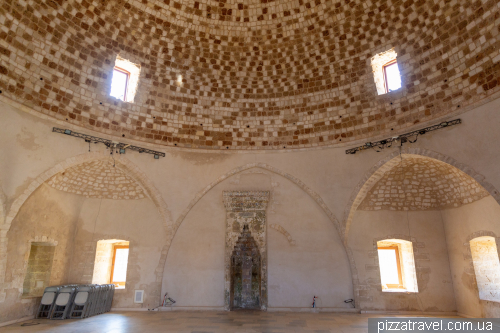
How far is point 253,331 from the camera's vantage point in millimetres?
6672

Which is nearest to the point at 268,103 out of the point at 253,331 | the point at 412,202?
the point at 412,202

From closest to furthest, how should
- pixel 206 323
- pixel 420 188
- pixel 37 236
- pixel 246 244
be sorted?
pixel 206 323, pixel 37 236, pixel 420 188, pixel 246 244

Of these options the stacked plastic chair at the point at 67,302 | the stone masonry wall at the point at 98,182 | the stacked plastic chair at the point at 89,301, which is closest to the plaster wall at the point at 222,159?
the stone masonry wall at the point at 98,182

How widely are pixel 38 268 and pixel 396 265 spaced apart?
10812 millimetres

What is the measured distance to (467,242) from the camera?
28.7ft

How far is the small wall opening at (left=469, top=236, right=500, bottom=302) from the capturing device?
8.05m

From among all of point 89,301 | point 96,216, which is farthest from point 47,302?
point 96,216

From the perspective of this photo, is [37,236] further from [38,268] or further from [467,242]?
[467,242]

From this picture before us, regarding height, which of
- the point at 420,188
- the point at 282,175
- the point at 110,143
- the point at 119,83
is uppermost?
the point at 119,83

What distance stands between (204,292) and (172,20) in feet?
28.1

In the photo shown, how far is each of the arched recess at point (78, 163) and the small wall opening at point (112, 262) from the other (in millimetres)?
1706

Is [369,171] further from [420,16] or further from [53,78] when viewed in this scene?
[53,78]

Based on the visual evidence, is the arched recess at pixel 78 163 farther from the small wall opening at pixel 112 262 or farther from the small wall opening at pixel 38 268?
Result: the small wall opening at pixel 112 262

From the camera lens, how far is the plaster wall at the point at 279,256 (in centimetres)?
920
